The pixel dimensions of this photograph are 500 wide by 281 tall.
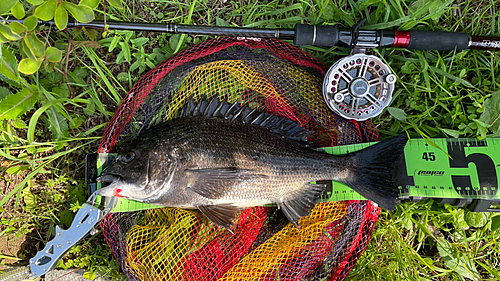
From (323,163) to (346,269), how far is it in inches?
44.8

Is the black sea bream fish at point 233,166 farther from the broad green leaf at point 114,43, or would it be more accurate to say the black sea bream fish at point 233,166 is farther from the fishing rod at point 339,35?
the broad green leaf at point 114,43

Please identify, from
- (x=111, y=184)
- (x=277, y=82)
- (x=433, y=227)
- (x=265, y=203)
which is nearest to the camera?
(x=111, y=184)

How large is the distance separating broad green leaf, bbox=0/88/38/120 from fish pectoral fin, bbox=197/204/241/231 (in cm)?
203

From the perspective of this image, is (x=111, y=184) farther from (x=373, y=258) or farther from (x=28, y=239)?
(x=373, y=258)

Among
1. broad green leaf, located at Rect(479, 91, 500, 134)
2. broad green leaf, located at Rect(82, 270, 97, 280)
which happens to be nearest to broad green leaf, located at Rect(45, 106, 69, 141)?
broad green leaf, located at Rect(82, 270, 97, 280)

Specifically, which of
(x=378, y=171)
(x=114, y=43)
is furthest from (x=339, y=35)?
(x=114, y=43)

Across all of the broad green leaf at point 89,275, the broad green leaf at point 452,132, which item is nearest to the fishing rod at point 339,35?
the broad green leaf at point 452,132

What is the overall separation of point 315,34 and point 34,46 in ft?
8.45

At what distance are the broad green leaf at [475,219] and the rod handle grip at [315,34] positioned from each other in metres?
2.40

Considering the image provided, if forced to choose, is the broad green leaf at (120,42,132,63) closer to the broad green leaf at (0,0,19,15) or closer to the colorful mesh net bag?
the colorful mesh net bag

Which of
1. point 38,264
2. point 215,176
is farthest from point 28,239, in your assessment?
point 215,176

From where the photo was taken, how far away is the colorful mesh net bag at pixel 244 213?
2.98 metres

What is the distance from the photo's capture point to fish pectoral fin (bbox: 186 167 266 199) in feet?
9.00

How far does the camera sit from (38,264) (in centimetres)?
263
